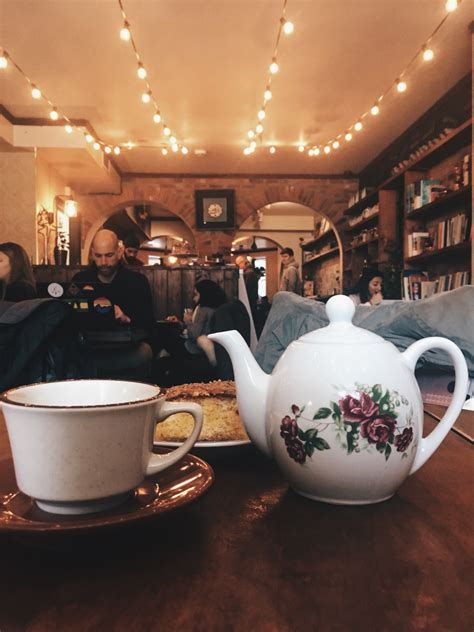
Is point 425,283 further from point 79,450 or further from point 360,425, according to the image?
point 79,450

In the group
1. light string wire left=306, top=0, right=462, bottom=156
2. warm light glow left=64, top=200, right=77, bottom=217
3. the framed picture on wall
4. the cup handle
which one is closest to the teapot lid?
the cup handle

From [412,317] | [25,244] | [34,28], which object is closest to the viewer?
[412,317]

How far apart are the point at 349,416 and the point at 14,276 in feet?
9.45

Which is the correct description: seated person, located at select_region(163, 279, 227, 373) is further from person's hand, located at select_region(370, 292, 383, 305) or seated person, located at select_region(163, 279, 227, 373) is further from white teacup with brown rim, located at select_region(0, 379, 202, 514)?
white teacup with brown rim, located at select_region(0, 379, 202, 514)

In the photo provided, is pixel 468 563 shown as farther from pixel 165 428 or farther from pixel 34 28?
pixel 34 28

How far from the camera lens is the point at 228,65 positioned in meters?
4.43

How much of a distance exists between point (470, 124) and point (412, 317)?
3059 mm

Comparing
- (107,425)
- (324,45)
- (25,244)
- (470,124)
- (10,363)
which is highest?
(324,45)

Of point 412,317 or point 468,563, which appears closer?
point 468,563

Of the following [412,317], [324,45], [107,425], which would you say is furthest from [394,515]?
[324,45]

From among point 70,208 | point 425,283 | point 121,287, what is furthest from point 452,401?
point 70,208

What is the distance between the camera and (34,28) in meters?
3.88

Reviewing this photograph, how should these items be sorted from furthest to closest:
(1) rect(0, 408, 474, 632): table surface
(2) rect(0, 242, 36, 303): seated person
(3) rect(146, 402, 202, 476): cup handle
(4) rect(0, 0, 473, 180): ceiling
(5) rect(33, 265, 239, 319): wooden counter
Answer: (5) rect(33, 265, 239, 319): wooden counter, (4) rect(0, 0, 473, 180): ceiling, (2) rect(0, 242, 36, 303): seated person, (3) rect(146, 402, 202, 476): cup handle, (1) rect(0, 408, 474, 632): table surface

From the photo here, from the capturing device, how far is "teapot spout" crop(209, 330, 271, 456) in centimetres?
54
